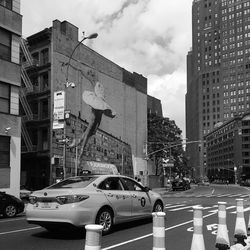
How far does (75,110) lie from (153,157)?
27.4 metres

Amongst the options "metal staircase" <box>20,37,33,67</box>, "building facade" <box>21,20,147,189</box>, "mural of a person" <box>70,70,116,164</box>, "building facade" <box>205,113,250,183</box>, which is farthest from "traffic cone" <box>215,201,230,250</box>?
"building facade" <box>205,113,250,183</box>

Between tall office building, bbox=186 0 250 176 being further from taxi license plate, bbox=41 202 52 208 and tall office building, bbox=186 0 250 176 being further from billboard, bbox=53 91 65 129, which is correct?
taxi license plate, bbox=41 202 52 208

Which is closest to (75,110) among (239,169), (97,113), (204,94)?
(97,113)

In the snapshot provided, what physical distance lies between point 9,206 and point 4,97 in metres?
12.3

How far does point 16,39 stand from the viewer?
29.5 metres

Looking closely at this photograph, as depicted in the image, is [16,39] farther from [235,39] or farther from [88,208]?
[235,39]

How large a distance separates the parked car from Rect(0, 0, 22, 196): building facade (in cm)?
1661

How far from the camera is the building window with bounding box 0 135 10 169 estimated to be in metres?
27.2

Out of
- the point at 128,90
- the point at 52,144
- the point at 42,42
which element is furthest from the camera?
the point at 128,90

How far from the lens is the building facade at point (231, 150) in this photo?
157375 mm

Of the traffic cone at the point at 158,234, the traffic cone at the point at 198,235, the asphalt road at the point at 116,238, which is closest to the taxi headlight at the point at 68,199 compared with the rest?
the asphalt road at the point at 116,238

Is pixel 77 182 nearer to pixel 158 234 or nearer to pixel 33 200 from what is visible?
pixel 33 200

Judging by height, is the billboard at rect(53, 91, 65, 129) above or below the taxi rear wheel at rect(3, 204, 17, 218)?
above

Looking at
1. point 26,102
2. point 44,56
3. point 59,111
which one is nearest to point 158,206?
point 59,111
